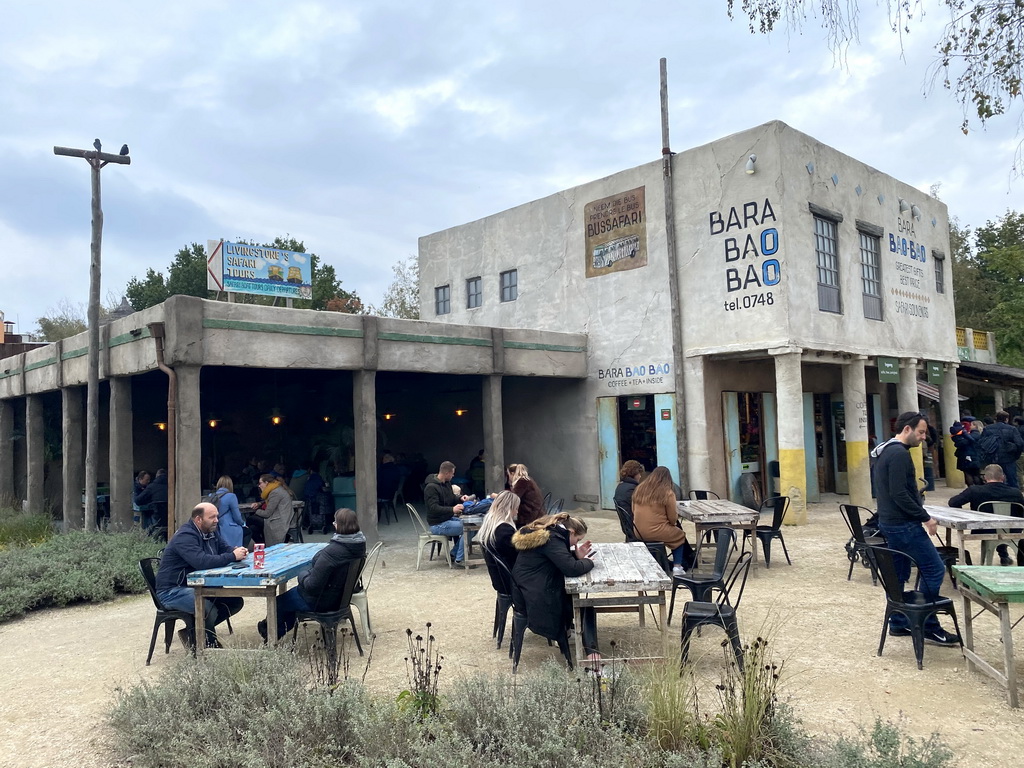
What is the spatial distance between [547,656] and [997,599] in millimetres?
2913

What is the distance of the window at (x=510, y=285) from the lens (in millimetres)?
16297

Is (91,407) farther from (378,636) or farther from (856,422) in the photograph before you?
(856,422)

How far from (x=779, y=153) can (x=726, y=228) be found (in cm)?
145

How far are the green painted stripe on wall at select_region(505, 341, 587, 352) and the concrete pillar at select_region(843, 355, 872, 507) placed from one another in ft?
16.6

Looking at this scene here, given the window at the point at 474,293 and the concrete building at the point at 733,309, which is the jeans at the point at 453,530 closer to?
the concrete building at the point at 733,309

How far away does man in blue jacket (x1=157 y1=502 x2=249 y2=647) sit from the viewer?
547 centimetres

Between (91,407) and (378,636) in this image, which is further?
(91,407)

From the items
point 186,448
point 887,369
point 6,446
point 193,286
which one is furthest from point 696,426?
point 193,286

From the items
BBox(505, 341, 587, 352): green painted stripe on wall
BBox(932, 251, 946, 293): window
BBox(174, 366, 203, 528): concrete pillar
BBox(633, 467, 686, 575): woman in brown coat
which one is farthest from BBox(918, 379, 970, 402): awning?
BBox(174, 366, 203, 528): concrete pillar

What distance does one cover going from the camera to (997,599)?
4043 millimetres

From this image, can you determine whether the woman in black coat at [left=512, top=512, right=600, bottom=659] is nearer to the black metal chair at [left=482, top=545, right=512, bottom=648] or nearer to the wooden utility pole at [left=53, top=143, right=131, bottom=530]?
the black metal chair at [left=482, top=545, right=512, bottom=648]

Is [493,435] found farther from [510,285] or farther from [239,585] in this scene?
[239,585]

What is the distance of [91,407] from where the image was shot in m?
11.5

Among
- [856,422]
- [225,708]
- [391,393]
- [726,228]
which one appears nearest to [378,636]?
[225,708]
